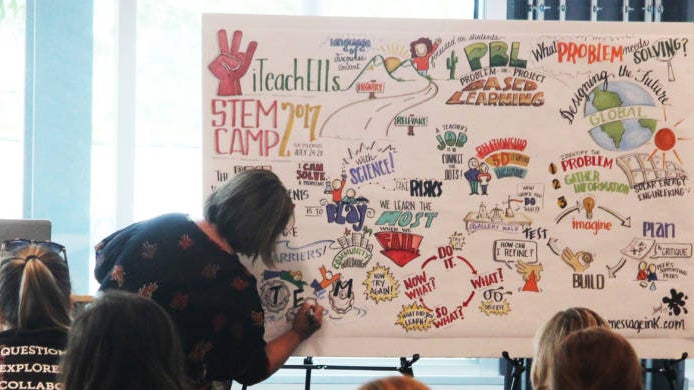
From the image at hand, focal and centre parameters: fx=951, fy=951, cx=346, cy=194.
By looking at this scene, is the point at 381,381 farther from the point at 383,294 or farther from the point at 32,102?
the point at 32,102

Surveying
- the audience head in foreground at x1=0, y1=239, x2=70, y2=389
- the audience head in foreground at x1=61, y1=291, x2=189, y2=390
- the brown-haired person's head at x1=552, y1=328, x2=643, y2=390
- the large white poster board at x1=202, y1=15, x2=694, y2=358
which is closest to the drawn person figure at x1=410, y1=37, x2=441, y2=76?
the large white poster board at x1=202, y1=15, x2=694, y2=358

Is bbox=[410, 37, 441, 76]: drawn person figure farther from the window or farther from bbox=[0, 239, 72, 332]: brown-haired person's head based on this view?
the window

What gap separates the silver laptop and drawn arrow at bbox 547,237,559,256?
2080 mm

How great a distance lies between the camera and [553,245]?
393cm

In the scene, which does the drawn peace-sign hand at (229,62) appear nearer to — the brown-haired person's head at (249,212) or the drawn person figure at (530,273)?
the brown-haired person's head at (249,212)

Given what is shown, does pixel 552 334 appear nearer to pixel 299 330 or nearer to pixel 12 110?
pixel 299 330

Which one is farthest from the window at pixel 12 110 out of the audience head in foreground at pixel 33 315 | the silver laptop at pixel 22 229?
the audience head in foreground at pixel 33 315

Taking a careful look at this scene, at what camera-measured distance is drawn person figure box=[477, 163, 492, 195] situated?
12.8 feet

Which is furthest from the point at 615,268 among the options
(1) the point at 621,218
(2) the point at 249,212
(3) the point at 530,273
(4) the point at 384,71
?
(2) the point at 249,212

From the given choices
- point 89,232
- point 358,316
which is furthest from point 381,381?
point 89,232

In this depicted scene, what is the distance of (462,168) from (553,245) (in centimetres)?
49

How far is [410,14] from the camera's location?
546 cm

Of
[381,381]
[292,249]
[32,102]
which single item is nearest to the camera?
[381,381]

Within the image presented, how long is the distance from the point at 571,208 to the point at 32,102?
304 cm
